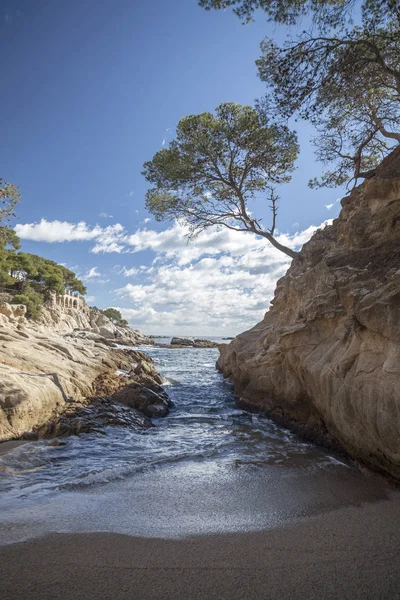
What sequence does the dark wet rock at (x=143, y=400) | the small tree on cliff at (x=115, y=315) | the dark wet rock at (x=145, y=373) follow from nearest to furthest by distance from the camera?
the dark wet rock at (x=143, y=400) → the dark wet rock at (x=145, y=373) → the small tree on cliff at (x=115, y=315)

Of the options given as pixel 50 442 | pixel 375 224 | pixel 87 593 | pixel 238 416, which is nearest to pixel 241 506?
pixel 87 593

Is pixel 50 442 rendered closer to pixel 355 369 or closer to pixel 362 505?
pixel 362 505

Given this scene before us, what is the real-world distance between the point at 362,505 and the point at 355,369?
7.65 feet

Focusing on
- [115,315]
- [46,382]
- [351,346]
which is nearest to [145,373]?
[46,382]

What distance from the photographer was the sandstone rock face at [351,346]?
202 inches

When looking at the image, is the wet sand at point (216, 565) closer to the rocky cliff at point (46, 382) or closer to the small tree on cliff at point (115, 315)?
the rocky cliff at point (46, 382)

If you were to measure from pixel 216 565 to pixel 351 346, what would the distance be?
4763 mm

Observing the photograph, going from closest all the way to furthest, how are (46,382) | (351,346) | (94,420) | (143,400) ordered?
1. (351,346)
2. (94,420)
3. (46,382)
4. (143,400)

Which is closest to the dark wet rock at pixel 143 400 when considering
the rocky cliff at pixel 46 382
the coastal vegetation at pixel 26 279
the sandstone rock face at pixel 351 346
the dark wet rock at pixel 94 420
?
the rocky cliff at pixel 46 382

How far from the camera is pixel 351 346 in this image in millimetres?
6406

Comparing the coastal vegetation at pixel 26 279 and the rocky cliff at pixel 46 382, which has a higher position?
the coastal vegetation at pixel 26 279

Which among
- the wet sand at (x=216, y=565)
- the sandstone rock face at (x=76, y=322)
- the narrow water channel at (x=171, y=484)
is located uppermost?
the sandstone rock face at (x=76, y=322)

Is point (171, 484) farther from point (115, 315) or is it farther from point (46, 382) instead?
point (115, 315)

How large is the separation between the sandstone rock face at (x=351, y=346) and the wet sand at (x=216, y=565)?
1887mm
